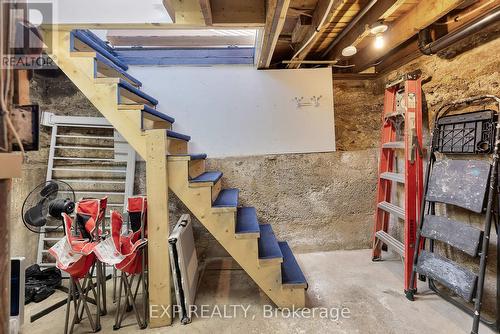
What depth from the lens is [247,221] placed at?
224 centimetres

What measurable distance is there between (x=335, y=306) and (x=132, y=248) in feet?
5.19

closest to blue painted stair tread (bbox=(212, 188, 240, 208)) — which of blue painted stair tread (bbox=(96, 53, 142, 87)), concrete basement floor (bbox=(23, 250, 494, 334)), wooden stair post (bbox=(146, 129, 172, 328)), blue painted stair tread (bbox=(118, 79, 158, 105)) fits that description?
wooden stair post (bbox=(146, 129, 172, 328))

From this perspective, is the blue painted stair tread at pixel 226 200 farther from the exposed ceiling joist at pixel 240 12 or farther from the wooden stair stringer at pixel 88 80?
the exposed ceiling joist at pixel 240 12

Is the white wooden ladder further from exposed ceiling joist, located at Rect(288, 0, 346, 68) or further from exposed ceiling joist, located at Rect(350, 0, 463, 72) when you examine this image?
exposed ceiling joist, located at Rect(350, 0, 463, 72)

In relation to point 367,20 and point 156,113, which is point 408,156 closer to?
point 367,20

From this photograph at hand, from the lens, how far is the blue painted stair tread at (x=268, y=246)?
199 centimetres

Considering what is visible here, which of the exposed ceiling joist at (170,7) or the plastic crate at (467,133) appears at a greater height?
the exposed ceiling joist at (170,7)

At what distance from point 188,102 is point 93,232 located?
5.26 feet

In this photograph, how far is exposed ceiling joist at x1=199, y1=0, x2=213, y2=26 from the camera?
5.14 feet

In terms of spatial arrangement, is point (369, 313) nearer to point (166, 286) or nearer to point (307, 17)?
point (166, 286)

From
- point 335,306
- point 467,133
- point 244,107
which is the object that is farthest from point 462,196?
point 244,107

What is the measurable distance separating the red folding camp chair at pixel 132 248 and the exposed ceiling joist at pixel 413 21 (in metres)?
2.49

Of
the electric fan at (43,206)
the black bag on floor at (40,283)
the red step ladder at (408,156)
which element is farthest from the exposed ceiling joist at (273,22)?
the black bag on floor at (40,283)

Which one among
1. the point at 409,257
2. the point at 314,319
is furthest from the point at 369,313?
the point at 409,257
